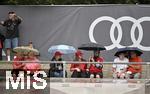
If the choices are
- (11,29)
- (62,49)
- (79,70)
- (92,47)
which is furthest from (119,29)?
(79,70)

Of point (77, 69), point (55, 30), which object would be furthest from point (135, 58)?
point (55, 30)

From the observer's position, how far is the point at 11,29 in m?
14.7

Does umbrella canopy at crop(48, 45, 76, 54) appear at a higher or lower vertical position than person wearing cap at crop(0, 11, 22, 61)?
lower

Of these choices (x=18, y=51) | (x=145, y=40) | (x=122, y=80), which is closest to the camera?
(x=122, y=80)

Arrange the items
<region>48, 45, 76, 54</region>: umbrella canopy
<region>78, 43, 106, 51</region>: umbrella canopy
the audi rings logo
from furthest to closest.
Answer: the audi rings logo
<region>48, 45, 76, 54</region>: umbrella canopy
<region>78, 43, 106, 51</region>: umbrella canopy

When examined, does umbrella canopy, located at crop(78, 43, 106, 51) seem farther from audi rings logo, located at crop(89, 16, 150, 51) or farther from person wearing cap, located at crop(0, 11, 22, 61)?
person wearing cap, located at crop(0, 11, 22, 61)

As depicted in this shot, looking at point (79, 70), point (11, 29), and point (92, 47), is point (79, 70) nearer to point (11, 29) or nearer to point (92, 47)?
point (92, 47)

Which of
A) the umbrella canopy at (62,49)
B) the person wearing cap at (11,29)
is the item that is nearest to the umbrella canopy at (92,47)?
the umbrella canopy at (62,49)

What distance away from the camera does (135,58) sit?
1230cm

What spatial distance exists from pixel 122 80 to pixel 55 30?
6134mm

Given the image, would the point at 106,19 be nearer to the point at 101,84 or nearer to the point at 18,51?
the point at 18,51

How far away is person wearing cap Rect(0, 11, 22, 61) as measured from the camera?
14.7m

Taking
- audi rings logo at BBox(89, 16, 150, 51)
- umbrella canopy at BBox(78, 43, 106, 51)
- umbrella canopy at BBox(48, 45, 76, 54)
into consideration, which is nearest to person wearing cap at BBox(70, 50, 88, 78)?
umbrella canopy at BBox(78, 43, 106, 51)

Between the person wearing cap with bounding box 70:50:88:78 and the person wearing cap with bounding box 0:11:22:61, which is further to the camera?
the person wearing cap with bounding box 0:11:22:61
